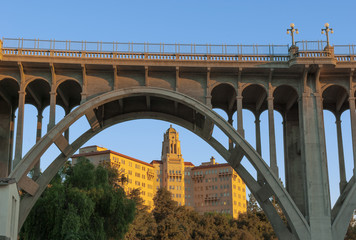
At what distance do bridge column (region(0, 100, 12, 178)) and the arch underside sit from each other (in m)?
3.39

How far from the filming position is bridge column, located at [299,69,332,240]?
1266 inches

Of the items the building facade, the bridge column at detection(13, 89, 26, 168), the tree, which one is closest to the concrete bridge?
the bridge column at detection(13, 89, 26, 168)

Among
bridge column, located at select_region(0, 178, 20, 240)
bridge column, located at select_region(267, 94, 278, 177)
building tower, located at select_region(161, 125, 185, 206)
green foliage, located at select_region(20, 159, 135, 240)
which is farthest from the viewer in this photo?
building tower, located at select_region(161, 125, 185, 206)

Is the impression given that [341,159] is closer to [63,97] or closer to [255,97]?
[255,97]

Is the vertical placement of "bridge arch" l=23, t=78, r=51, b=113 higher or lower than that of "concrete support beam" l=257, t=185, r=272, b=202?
higher

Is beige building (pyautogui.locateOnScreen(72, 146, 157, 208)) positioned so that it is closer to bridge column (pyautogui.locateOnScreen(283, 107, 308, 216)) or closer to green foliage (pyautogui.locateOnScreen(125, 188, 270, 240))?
green foliage (pyautogui.locateOnScreen(125, 188, 270, 240))

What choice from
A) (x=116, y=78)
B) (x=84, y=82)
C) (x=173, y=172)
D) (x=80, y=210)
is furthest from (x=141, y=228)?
(x=173, y=172)

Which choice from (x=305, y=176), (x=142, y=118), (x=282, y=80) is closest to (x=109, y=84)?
(x=142, y=118)

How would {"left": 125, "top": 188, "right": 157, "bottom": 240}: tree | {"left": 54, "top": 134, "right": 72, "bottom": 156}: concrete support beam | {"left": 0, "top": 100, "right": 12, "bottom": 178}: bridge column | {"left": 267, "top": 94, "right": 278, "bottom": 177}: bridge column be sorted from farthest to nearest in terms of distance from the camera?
{"left": 125, "top": 188, "right": 157, "bottom": 240}: tree < {"left": 0, "top": 100, "right": 12, "bottom": 178}: bridge column < {"left": 54, "top": 134, "right": 72, "bottom": 156}: concrete support beam < {"left": 267, "top": 94, "right": 278, "bottom": 177}: bridge column

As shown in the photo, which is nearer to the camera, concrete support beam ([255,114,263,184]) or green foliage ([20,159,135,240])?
concrete support beam ([255,114,263,184])

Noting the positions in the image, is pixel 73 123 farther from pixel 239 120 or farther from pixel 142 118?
pixel 239 120

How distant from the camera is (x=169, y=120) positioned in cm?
4019

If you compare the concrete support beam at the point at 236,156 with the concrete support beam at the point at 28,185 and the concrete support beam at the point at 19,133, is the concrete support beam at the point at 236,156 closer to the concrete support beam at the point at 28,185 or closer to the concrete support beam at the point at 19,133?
the concrete support beam at the point at 28,185

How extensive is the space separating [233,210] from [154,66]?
15407 cm
